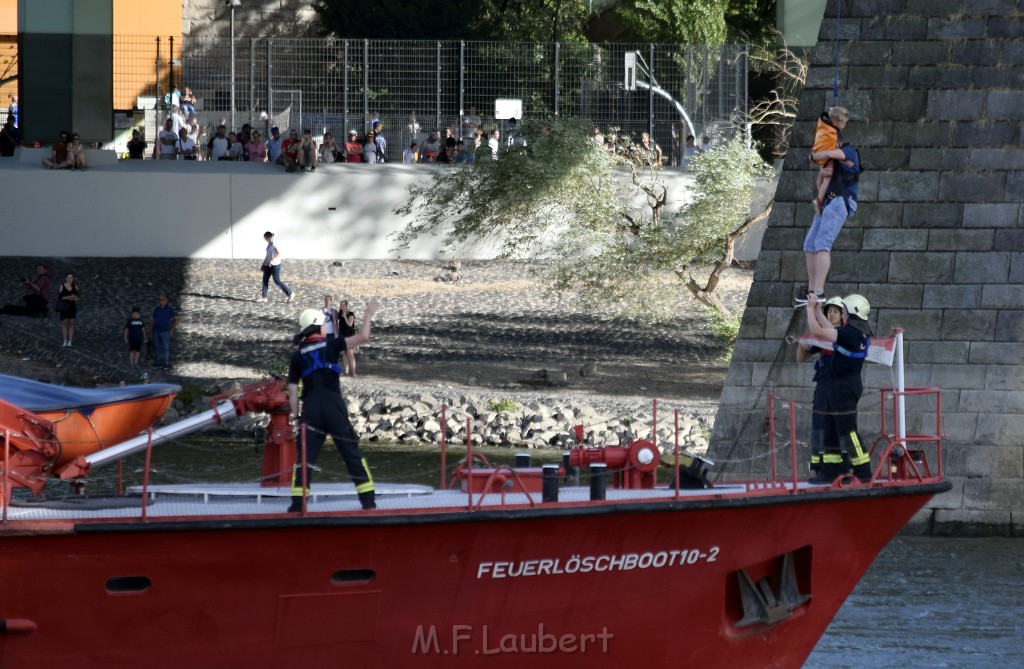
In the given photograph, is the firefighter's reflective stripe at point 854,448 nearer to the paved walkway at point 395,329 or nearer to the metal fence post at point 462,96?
the paved walkway at point 395,329

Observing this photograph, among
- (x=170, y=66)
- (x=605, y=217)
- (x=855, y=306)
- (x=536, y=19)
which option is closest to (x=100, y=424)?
(x=855, y=306)

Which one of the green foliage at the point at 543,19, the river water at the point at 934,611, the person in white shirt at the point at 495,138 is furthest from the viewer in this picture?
the green foliage at the point at 543,19

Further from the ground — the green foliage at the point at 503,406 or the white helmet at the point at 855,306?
A: the white helmet at the point at 855,306

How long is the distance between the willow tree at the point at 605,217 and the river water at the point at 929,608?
8.88 m

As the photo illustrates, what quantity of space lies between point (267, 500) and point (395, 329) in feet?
64.6

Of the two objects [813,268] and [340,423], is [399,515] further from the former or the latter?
[813,268]

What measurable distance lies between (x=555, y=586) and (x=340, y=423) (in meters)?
1.92

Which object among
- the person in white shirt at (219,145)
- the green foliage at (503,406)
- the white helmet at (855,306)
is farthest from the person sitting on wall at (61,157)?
the white helmet at (855,306)

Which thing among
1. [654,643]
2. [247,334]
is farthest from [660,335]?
[654,643]

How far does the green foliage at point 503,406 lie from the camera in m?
25.2

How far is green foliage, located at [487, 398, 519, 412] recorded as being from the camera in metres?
25.2

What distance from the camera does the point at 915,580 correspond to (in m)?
15.9

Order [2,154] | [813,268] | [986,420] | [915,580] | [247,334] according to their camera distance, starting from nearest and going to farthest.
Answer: [813,268] → [915,580] → [986,420] → [247,334] → [2,154]

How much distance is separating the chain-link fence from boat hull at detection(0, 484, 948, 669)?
74.8 ft
